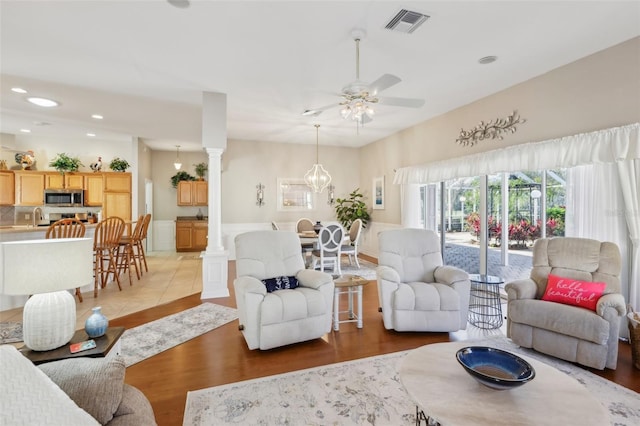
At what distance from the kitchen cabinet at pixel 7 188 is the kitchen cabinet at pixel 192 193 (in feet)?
11.2

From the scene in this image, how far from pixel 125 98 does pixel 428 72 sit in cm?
443

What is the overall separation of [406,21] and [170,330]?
3884 mm

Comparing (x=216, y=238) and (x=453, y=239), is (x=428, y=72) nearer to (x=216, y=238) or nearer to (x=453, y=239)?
(x=453, y=239)

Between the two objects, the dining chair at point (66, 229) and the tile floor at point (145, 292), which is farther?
the dining chair at point (66, 229)

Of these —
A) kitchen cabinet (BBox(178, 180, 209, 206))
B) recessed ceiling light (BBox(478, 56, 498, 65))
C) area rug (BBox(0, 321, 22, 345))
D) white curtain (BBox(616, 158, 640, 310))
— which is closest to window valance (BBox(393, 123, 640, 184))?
white curtain (BBox(616, 158, 640, 310))

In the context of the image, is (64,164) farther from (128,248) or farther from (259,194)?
(259,194)

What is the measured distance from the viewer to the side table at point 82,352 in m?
1.58

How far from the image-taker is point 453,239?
5867mm

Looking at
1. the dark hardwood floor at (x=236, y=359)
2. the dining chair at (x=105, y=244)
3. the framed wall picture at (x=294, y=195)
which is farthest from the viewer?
the framed wall picture at (x=294, y=195)

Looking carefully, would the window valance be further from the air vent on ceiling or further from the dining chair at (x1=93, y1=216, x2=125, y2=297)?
the dining chair at (x1=93, y1=216, x2=125, y2=297)

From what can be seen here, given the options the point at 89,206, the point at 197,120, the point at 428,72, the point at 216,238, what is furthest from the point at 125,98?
the point at 428,72

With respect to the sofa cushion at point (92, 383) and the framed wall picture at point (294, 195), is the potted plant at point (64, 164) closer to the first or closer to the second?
the framed wall picture at point (294, 195)

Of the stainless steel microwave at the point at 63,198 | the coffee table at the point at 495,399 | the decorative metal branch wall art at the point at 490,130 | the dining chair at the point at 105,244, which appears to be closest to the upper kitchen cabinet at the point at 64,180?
the stainless steel microwave at the point at 63,198

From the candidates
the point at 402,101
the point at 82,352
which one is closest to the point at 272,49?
the point at 402,101
